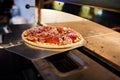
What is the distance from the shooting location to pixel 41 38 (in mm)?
868

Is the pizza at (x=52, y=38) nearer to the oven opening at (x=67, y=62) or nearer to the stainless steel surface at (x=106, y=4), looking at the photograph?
the oven opening at (x=67, y=62)

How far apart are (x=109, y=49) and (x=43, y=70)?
0.39 m

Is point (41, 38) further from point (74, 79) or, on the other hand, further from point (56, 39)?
point (74, 79)

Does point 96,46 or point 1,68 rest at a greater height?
point 96,46

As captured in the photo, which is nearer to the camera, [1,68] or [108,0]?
[108,0]

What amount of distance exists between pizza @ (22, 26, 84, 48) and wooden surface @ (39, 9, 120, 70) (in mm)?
94

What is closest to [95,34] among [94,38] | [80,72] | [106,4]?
[94,38]

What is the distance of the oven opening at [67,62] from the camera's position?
759 mm

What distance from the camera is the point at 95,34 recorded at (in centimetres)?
106

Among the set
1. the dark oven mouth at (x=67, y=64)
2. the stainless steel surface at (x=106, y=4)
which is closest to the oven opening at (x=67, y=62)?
the dark oven mouth at (x=67, y=64)

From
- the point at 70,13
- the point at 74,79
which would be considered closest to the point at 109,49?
the point at 74,79

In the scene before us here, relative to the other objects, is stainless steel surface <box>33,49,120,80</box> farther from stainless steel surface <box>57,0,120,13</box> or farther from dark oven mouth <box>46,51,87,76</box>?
stainless steel surface <box>57,0,120,13</box>

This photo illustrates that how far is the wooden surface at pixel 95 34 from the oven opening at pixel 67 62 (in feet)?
0.32

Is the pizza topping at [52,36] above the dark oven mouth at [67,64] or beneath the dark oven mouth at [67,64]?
above
